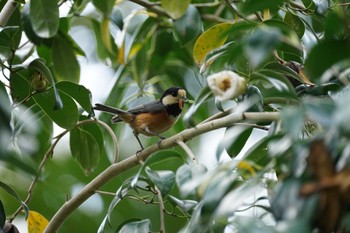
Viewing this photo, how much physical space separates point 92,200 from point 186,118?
9.41 ft

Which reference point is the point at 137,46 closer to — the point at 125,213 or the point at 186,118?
the point at 186,118

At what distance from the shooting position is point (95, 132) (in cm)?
218

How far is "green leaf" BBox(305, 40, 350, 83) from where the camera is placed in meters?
0.95

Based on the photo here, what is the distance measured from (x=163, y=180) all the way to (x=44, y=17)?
69cm

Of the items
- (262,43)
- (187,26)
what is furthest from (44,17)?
(262,43)

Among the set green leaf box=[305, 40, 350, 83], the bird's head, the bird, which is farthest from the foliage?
the bird

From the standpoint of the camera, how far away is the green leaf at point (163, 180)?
138cm

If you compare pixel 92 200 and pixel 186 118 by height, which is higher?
pixel 186 118

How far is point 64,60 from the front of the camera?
90.7 inches

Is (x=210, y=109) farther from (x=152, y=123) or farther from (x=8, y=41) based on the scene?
(x=8, y=41)

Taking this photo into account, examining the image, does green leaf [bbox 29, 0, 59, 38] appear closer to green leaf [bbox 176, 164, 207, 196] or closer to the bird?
green leaf [bbox 176, 164, 207, 196]

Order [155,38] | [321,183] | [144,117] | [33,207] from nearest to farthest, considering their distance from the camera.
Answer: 1. [321,183]
2. [155,38]
3. [144,117]
4. [33,207]

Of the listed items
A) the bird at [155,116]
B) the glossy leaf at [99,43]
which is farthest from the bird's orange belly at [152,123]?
the glossy leaf at [99,43]

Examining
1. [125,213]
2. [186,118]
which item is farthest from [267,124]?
[125,213]
